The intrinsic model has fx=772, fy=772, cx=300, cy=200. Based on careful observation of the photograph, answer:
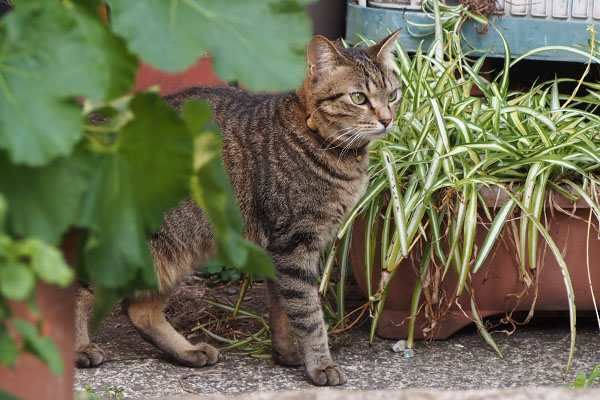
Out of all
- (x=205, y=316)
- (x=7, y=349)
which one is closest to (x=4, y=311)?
(x=7, y=349)

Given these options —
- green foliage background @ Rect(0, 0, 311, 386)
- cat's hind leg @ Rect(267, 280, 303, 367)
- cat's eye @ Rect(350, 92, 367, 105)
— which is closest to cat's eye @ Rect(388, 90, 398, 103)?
cat's eye @ Rect(350, 92, 367, 105)

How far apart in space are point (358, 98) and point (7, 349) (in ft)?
5.78

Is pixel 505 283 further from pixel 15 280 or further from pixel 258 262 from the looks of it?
pixel 15 280

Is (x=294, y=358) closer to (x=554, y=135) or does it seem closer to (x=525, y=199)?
(x=525, y=199)

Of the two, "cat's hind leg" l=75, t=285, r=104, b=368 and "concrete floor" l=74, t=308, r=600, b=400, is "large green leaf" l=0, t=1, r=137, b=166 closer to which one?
"concrete floor" l=74, t=308, r=600, b=400

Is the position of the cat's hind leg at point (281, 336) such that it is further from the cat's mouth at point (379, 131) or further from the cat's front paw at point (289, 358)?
the cat's mouth at point (379, 131)

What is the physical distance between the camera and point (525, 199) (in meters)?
2.52

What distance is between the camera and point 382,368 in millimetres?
2564

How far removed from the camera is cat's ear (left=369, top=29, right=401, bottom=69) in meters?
2.61

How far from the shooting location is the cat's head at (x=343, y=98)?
2.51 metres

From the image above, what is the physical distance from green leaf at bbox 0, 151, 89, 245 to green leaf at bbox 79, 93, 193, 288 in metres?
0.03

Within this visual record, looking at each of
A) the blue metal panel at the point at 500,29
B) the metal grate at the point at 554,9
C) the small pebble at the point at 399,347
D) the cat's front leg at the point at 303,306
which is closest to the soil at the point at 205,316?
the small pebble at the point at 399,347

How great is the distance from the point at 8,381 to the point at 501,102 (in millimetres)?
2232

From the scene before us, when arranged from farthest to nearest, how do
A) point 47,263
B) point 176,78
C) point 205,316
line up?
1. point 176,78
2. point 205,316
3. point 47,263
